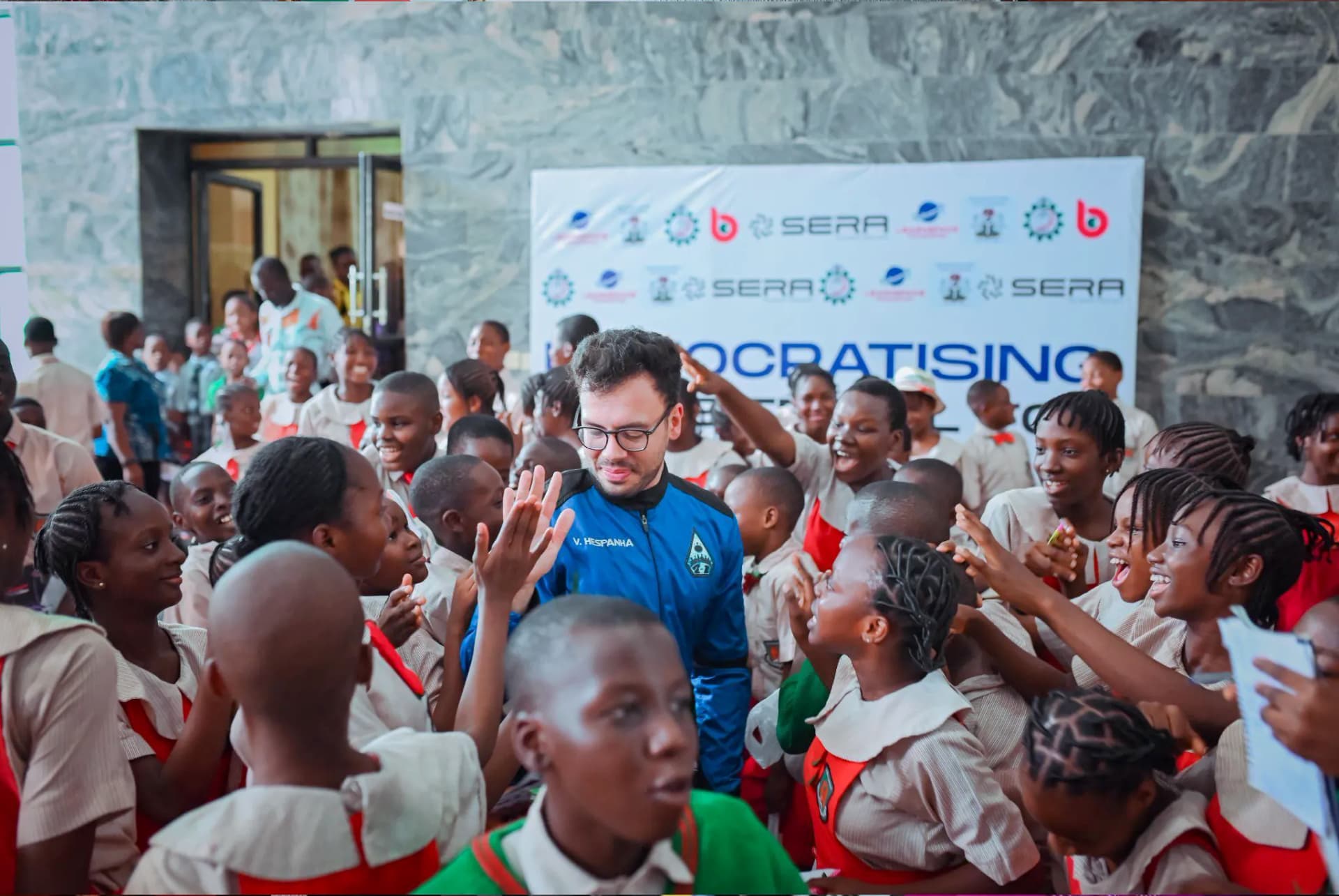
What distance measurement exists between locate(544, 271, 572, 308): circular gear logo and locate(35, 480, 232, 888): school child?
6.65m

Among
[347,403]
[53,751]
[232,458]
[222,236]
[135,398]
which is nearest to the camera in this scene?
[53,751]

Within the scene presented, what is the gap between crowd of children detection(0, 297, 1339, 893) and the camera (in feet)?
4.59

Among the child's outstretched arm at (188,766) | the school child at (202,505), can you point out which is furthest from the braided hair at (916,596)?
the school child at (202,505)

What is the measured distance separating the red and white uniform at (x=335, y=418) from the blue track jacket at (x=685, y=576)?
3.08 meters

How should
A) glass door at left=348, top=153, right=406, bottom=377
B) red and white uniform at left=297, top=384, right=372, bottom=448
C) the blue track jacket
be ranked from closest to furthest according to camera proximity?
1. the blue track jacket
2. red and white uniform at left=297, top=384, right=372, bottom=448
3. glass door at left=348, top=153, right=406, bottom=377

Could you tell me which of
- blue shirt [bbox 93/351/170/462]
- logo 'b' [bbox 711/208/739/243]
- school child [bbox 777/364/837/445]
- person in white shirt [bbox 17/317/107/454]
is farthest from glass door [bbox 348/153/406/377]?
school child [bbox 777/364/837/445]

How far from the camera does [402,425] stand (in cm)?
389

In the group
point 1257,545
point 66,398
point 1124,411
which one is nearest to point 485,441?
point 1257,545

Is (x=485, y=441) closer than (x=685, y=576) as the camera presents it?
No

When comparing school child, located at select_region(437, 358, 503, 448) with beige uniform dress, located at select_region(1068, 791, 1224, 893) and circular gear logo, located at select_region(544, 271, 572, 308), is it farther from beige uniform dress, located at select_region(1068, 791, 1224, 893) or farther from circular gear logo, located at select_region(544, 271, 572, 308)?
circular gear logo, located at select_region(544, 271, 572, 308)

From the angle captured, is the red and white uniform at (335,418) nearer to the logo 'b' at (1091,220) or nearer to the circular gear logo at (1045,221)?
the circular gear logo at (1045,221)

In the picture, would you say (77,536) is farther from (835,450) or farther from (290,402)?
(290,402)

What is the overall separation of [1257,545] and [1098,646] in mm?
367

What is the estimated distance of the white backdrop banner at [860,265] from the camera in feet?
25.6
